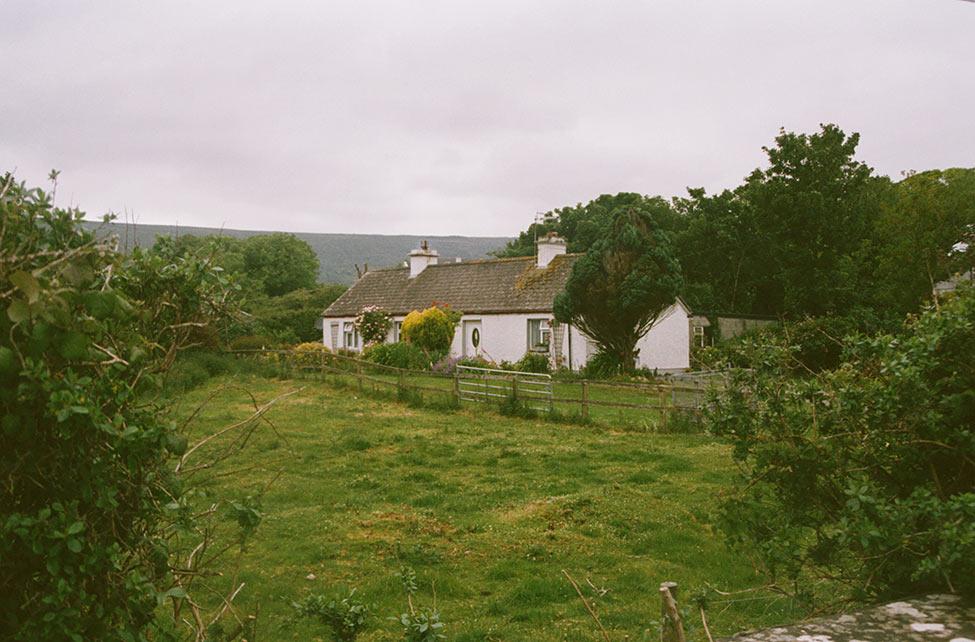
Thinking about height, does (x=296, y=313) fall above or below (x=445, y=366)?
above

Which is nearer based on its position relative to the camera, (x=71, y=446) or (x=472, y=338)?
(x=71, y=446)

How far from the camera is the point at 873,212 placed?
48.4 metres

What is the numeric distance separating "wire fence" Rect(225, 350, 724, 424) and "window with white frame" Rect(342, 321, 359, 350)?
1361 cm

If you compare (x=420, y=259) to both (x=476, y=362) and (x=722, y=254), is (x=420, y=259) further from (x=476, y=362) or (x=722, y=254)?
(x=722, y=254)

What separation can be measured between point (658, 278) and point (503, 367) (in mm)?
8056

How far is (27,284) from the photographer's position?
204 cm

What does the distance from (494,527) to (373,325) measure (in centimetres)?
3097

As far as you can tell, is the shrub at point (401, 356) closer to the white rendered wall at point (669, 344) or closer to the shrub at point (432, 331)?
the shrub at point (432, 331)

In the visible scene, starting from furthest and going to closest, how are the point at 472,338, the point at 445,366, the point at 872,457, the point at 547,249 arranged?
the point at 472,338, the point at 547,249, the point at 445,366, the point at 872,457

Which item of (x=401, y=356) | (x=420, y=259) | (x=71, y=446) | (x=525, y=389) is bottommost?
(x=525, y=389)

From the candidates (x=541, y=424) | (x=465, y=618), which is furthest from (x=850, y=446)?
(x=541, y=424)

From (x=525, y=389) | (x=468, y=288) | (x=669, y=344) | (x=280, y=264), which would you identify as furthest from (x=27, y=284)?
(x=280, y=264)

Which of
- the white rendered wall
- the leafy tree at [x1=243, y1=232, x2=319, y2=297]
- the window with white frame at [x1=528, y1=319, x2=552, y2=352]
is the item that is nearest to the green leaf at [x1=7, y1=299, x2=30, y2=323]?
the window with white frame at [x1=528, y1=319, x2=552, y2=352]

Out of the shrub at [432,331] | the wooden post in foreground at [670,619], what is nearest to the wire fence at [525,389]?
the shrub at [432,331]
